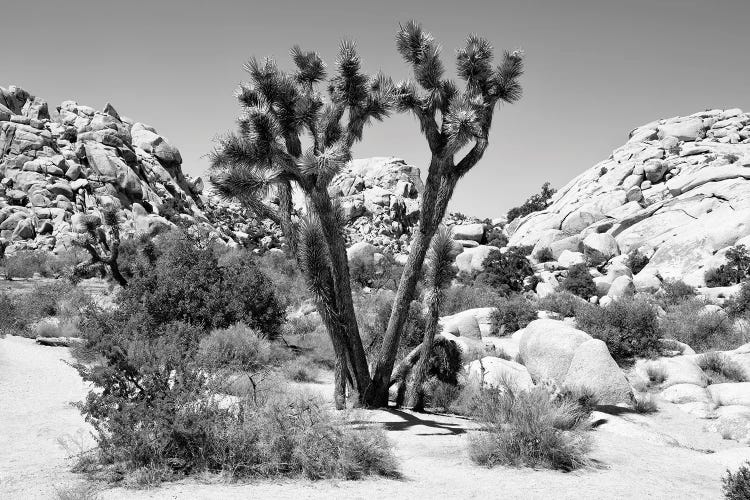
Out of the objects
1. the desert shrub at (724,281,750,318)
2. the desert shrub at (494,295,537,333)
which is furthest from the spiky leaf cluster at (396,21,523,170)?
the desert shrub at (724,281,750,318)

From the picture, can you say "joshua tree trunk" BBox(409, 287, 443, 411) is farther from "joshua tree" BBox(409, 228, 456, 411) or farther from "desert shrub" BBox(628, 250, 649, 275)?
"desert shrub" BBox(628, 250, 649, 275)

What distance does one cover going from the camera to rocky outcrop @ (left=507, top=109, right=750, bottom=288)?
26.9m

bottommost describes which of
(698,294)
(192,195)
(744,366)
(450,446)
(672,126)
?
(450,446)

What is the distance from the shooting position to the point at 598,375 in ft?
40.2

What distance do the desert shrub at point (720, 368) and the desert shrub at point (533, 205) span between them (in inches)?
1748

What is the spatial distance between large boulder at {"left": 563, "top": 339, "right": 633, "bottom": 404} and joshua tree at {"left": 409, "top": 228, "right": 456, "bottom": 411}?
146 inches

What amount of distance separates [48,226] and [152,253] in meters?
16.0

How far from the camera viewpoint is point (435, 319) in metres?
10.8

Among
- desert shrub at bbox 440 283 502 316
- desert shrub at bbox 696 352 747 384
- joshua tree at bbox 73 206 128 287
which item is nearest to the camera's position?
desert shrub at bbox 696 352 747 384

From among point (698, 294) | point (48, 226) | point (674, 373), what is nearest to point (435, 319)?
point (674, 373)

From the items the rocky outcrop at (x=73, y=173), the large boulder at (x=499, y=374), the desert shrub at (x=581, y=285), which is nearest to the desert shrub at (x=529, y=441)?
the large boulder at (x=499, y=374)

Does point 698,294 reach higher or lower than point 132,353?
higher

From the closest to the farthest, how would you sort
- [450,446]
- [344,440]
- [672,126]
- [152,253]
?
1. [344,440]
2. [450,446]
3. [152,253]
4. [672,126]

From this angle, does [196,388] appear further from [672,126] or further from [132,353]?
[672,126]
